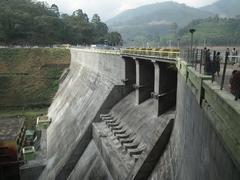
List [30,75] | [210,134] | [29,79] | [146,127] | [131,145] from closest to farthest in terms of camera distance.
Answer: [210,134] → [131,145] → [146,127] → [29,79] → [30,75]

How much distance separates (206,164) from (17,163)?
84.7 ft

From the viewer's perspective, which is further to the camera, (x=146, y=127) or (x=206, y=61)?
(x=146, y=127)

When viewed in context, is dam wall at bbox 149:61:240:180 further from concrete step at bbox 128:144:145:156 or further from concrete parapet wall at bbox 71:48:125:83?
concrete parapet wall at bbox 71:48:125:83

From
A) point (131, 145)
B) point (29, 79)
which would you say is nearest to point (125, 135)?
point (131, 145)

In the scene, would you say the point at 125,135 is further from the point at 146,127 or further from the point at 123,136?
the point at 146,127

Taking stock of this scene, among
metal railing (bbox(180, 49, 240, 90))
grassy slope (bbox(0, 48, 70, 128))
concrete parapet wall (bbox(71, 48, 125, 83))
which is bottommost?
grassy slope (bbox(0, 48, 70, 128))

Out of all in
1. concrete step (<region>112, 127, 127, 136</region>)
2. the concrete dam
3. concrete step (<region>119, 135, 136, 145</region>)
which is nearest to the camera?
the concrete dam

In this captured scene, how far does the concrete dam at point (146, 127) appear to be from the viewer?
757cm

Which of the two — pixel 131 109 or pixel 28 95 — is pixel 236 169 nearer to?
pixel 131 109

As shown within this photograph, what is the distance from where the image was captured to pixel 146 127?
20406mm

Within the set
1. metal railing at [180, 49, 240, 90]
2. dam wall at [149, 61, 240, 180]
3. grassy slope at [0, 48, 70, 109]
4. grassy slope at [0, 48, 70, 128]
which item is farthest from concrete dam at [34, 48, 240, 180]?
grassy slope at [0, 48, 70, 109]

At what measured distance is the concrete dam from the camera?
7574 mm

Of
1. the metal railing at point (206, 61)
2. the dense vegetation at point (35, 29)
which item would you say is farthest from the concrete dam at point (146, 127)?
the dense vegetation at point (35, 29)

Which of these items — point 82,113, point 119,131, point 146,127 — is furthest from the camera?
point 82,113
